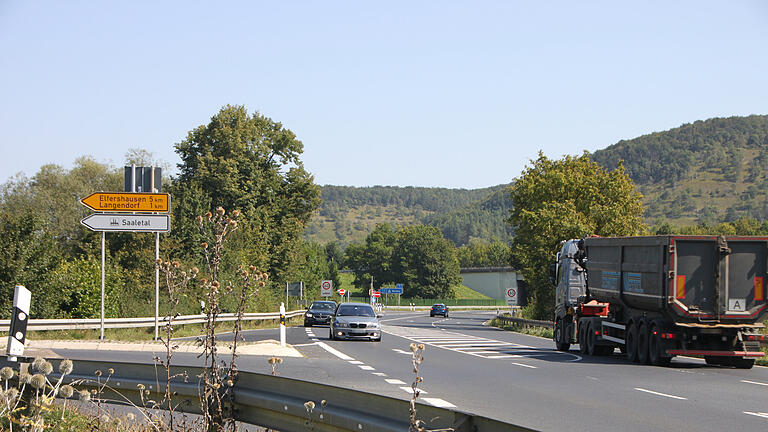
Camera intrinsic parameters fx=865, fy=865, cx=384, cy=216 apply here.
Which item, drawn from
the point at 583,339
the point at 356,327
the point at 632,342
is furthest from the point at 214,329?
the point at 356,327

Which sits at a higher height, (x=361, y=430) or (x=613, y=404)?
(x=361, y=430)

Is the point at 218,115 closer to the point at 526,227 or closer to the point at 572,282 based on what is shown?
the point at 526,227

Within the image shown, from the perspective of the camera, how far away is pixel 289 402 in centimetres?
632

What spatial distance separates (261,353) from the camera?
2336cm

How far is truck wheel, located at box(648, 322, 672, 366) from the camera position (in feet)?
67.3

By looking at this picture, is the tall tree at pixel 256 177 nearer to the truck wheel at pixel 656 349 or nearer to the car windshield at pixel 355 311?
the car windshield at pixel 355 311

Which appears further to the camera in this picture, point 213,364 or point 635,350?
point 635,350

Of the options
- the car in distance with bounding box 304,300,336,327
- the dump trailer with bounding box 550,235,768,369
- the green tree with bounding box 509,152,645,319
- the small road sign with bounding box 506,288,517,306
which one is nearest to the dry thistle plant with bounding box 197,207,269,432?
the dump trailer with bounding box 550,235,768,369

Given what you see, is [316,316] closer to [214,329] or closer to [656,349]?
[656,349]

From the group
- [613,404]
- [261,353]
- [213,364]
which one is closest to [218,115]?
[261,353]

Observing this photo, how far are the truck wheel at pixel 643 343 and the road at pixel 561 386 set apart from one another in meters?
0.31

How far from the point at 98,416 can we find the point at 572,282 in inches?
870

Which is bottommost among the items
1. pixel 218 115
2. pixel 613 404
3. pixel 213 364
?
pixel 613 404

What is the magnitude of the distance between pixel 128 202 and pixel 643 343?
1569 cm
